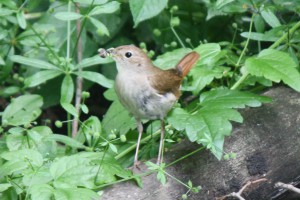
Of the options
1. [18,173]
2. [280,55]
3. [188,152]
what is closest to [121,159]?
[188,152]

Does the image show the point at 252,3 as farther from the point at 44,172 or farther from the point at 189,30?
the point at 44,172

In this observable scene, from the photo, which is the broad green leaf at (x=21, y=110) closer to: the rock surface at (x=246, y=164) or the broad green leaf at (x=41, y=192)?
the rock surface at (x=246, y=164)

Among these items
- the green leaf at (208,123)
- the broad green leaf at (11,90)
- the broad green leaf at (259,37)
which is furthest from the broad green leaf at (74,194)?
the broad green leaf at (11,90)

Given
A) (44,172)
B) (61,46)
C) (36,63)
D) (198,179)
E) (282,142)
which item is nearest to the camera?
(44,172)

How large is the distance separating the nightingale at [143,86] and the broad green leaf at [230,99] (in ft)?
0.57

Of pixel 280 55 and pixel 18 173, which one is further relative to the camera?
pixel 280 55

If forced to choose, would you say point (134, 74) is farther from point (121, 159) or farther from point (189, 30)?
point (189, 30)

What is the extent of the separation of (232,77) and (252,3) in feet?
1.47

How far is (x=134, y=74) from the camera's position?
3479mm

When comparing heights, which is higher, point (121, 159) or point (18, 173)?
point (18, 173)

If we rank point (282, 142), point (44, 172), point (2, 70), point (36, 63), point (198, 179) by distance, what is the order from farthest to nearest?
1. point (2, 70)
2. point (36, 63)
3. point (282, 142)
4. point (198, 179)
5. point (44, 172)

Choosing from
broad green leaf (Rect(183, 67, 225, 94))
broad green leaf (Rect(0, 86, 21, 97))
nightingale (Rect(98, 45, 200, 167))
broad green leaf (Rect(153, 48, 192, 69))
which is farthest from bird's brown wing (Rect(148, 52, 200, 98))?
broad green leaf (Rect(0, 86, 21, 97))

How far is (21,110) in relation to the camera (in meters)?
4.02

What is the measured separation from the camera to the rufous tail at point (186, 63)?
365 cm
